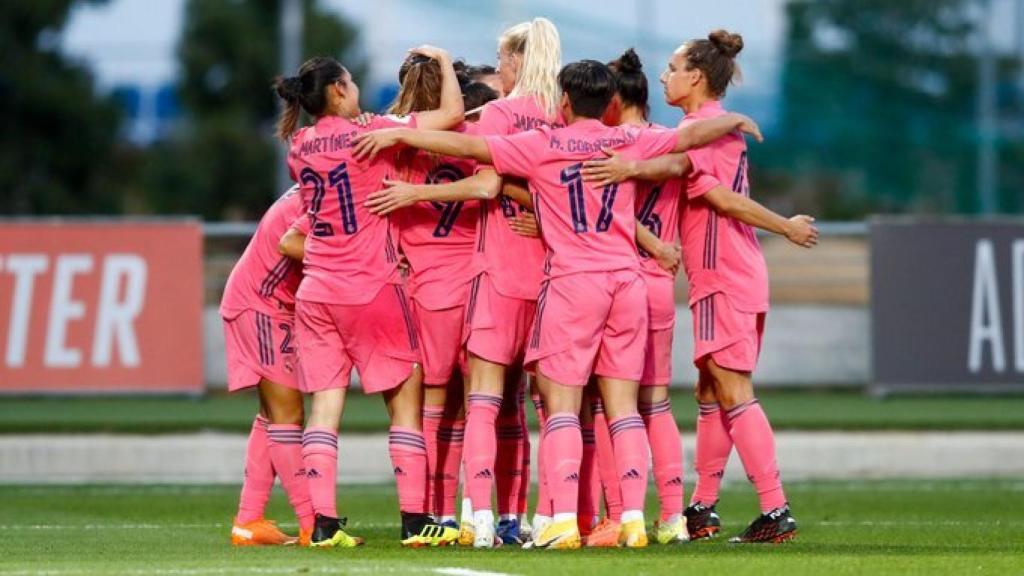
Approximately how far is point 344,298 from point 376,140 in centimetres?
→ 76

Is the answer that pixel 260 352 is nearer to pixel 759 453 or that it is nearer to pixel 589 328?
pixel 589 328

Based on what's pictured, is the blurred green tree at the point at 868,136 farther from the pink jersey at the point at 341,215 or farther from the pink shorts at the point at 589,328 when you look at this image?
the pink jersey at the point at 341,215

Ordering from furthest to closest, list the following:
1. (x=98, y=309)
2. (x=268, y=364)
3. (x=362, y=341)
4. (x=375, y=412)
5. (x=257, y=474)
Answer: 1. (x=98, y=309)
2. (x=375, y=412)
3. (x=257, y=474)
4. (x=268, y=364)
5. (x=362, y=341)

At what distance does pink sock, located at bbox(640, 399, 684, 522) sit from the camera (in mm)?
10062

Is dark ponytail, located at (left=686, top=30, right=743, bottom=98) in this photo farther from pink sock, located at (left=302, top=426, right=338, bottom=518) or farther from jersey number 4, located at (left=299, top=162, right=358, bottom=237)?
pink sock, located at (left=302, top=426, right=338, bottom=518)

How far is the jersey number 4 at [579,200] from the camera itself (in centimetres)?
955

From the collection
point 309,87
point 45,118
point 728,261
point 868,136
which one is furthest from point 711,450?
point 45,118

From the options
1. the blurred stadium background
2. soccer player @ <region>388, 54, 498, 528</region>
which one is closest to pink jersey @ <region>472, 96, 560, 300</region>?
soccer player @ <region>388, 54, 498, 528</region>

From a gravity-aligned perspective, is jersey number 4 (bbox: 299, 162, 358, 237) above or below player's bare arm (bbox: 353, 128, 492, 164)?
below

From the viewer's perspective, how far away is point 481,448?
961cm

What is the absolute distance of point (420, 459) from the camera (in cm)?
968

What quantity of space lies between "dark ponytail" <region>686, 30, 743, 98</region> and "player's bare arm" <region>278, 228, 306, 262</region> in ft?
6.84

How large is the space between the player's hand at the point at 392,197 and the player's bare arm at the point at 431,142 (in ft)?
0.59

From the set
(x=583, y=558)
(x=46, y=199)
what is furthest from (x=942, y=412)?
(x=46, y=199)
